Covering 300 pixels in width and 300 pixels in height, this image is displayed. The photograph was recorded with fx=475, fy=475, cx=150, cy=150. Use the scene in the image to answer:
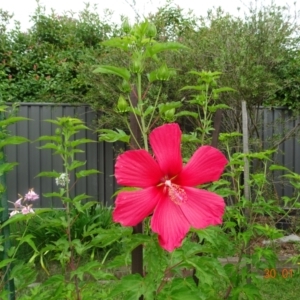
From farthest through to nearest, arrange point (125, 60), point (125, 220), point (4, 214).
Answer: point (125, 60) < point (4, 214) < point (125, 220)

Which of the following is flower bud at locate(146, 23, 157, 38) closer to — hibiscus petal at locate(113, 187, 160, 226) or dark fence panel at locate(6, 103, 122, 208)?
hibiscus petal at locate(113, 187, 160, 226)

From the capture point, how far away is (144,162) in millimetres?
840

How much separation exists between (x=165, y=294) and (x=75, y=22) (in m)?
7.02

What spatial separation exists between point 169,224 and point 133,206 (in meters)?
0.07

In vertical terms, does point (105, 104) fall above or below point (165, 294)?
above

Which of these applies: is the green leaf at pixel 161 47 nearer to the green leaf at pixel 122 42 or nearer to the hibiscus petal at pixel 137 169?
the green leaf at pixel 122 42

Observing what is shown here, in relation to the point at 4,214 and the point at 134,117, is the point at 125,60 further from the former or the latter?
the point at 134,117

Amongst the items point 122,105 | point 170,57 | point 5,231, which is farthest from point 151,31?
point 170,57

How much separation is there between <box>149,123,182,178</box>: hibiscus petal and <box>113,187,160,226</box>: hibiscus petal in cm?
6

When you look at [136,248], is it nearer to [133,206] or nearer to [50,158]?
[133,206]

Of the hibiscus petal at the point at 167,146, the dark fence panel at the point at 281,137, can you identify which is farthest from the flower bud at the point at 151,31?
the dark fence panel at the point at 281,137

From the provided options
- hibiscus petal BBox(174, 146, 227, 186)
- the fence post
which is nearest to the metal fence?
the fence post

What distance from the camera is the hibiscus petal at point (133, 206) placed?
0.82 meters

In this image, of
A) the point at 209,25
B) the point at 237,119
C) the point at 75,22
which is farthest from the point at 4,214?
the point at 75,22
